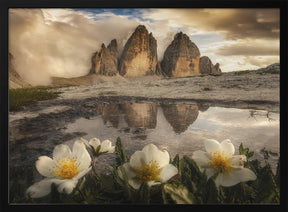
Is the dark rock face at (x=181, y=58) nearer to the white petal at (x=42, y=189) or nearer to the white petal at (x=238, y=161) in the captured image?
the white petal at (x=238, y=161)

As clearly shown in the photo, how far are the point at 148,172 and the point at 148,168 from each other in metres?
0.02

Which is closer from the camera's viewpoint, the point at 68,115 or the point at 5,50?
the point at 5,50

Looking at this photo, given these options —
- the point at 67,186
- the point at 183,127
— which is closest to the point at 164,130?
the point at 183,127

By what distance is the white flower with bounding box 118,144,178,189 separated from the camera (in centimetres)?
107

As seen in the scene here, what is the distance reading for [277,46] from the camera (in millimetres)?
1515

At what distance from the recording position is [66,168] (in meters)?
1.11

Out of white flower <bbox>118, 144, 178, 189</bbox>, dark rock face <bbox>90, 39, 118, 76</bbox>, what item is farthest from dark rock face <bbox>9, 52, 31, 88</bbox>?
white flower <bbox>118, 144, 178, 189</bbox>

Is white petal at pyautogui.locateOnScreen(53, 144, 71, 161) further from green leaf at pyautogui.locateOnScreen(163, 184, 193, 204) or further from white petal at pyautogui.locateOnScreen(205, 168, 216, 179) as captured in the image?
white petal at pyautogui.locateOnScreen(205, 168, 216, 179)

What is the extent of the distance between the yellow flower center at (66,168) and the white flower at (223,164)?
1.85 ft

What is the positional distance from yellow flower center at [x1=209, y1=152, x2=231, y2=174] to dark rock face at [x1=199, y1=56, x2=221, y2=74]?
740mm

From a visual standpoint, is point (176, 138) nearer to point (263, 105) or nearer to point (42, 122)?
point (263, 105)

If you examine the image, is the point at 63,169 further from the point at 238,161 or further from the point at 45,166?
the point at 238,161

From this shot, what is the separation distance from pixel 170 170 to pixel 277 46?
1064 mm
